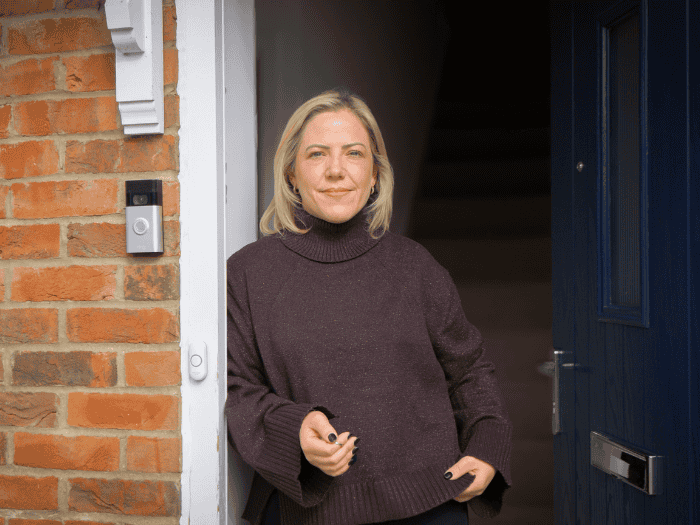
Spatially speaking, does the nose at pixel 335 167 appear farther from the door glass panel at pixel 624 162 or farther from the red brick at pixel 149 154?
the door glass panel at pixel 624 162

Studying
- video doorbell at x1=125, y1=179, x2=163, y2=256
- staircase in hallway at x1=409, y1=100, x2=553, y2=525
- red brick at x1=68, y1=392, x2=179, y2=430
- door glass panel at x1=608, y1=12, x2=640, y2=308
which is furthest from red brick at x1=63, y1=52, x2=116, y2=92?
staircase in hallway at x1=409, y1=100, x2=553, y2=525

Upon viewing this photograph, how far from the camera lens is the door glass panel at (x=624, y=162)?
4.48 ft

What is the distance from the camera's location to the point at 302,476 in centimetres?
114

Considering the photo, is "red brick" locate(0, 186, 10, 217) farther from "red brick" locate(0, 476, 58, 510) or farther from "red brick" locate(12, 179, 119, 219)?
"red brick" locate(0, 476, 58, 510)

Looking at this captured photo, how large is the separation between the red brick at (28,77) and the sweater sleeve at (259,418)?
557 millimetres

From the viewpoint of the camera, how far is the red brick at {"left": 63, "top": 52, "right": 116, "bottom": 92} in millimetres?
1170

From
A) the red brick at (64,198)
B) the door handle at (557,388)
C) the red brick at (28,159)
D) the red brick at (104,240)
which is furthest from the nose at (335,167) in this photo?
the door handle at (557,388)

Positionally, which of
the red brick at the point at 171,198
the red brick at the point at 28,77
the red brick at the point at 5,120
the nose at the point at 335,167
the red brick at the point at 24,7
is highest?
the red brick at the point at 24,7

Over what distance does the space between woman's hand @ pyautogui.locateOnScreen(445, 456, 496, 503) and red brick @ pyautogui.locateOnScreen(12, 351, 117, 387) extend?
756 mm

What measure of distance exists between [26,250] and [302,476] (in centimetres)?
76

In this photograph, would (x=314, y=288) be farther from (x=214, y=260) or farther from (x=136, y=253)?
(x=136, y=253)

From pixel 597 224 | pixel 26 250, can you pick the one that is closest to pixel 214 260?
pixel 26 250

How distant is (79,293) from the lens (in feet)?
3.86

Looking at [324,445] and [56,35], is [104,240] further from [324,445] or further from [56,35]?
[324,445]
